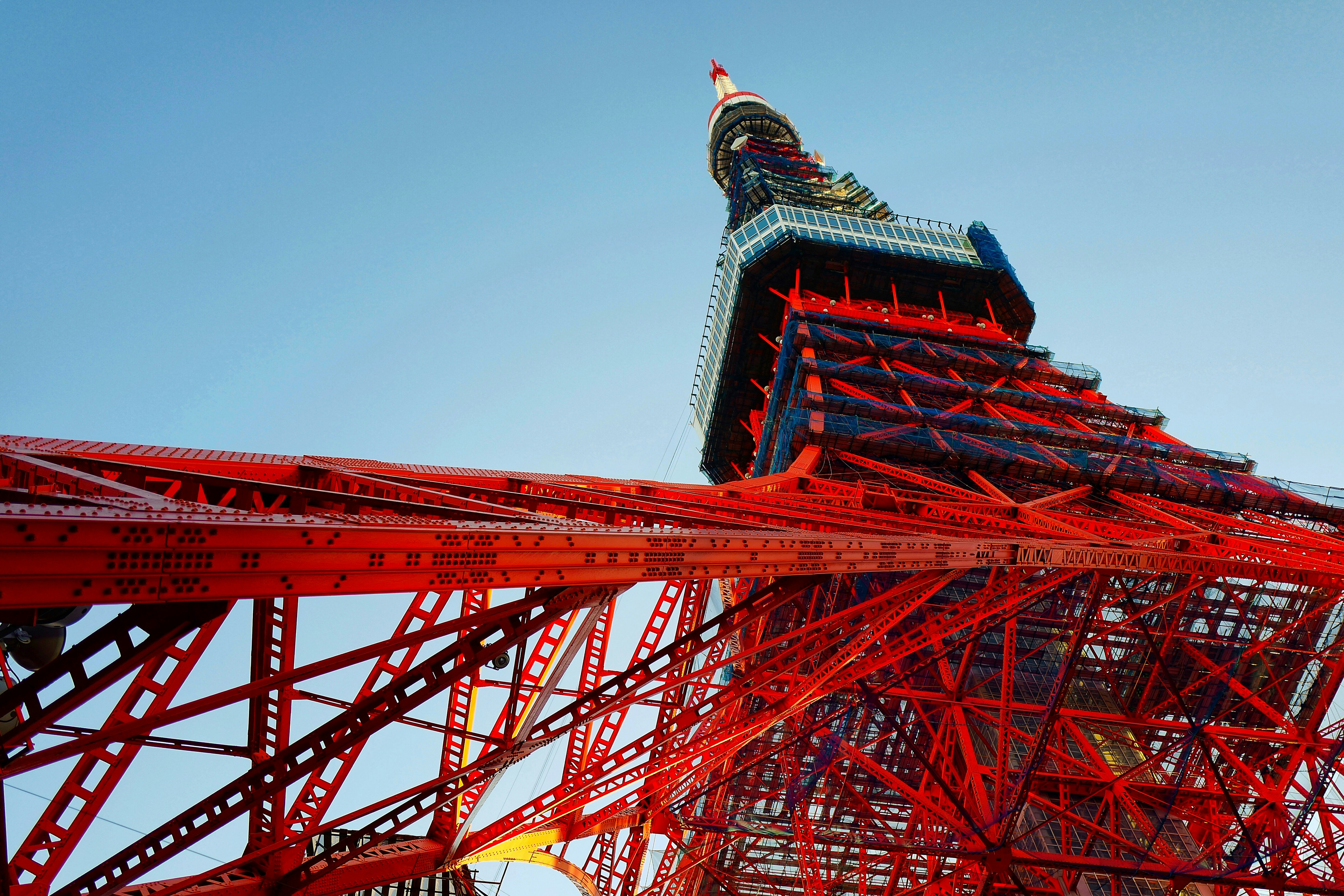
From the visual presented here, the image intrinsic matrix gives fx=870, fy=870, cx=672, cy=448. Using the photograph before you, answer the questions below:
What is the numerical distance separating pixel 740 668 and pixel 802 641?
9.69 meters

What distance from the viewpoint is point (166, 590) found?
4.12 metres

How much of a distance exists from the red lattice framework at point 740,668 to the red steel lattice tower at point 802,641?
1.9 inches

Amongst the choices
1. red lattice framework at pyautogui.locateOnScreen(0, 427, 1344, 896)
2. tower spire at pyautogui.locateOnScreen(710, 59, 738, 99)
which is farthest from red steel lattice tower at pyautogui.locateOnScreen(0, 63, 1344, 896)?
tower spire at pyautogui.locateOnScreen(710, 59, 738, 99)

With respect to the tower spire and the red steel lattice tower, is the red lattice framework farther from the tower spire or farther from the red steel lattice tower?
the tower spire

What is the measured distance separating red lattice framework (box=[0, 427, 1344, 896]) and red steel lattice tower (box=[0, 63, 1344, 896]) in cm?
5

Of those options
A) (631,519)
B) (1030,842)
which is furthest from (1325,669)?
(631,519)

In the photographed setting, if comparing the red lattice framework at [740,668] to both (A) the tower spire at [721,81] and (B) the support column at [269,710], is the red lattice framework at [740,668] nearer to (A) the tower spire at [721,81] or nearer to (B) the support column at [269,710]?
(B) the support column at [269,710]

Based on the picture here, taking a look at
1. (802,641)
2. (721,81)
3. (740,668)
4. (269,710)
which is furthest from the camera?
(721,81)

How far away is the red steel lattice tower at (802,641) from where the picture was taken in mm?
5344

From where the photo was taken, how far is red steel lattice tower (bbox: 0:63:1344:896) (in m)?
5.34

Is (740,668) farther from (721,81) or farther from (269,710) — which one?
(721,81)

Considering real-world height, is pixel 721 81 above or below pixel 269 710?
above

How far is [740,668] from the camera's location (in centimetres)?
2105

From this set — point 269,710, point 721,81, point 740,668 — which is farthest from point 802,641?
point 721,81
